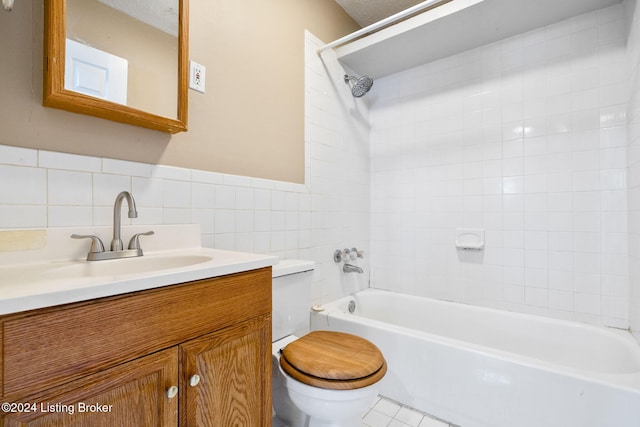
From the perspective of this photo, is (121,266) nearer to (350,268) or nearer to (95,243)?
(95,243)

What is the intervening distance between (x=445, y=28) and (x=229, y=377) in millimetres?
Result: 2188

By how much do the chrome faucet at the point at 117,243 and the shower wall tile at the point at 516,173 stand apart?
1.89m

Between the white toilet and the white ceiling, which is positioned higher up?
the white ceiling

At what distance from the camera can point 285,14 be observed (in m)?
1.77

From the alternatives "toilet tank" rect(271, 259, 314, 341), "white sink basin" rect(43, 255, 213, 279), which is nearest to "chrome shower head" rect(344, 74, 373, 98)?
"toilet tank" rect(271, 259, 314, 341)

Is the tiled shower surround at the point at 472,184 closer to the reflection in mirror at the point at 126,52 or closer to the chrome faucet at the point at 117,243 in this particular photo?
the chrome faucet at the point at 117,243

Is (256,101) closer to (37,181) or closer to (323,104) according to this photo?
(323,104)

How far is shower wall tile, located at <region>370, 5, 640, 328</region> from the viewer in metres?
1.72

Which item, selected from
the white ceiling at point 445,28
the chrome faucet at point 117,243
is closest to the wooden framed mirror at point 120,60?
the chrome faucet at point 117,243

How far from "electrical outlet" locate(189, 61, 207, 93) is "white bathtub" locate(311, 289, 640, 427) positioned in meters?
1.40

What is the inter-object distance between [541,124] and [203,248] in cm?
213

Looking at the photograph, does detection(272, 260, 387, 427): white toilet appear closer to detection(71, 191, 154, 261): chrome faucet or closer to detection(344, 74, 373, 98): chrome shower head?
detection(71, 191, 154, 261): chrome faucet

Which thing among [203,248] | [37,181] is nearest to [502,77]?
[203,248]

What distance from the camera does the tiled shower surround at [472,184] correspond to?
1.53 m
